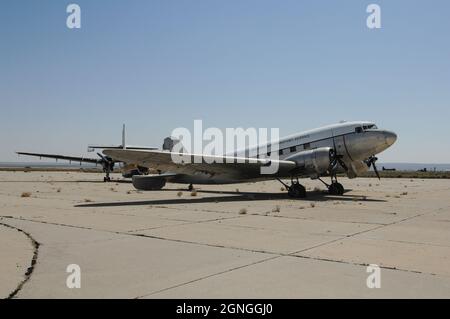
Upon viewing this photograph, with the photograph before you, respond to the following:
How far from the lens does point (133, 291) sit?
521 cm

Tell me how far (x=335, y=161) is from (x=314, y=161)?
1328 mm

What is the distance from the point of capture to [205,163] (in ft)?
67.8

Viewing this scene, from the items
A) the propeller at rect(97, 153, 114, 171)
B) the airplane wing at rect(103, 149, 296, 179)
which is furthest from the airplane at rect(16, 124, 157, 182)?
the airplane wing at rect(103, 149, 296, 179)

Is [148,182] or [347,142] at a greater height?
[347,142]

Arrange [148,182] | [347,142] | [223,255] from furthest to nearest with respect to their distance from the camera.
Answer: [148,182], [347,142], [223,255]

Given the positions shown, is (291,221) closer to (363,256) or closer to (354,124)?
(363,256)

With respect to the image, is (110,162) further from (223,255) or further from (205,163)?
(223,255)

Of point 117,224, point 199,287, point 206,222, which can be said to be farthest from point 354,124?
point 199,287

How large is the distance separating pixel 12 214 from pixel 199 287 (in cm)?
1070

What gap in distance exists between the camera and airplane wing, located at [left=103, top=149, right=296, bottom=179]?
18891mm

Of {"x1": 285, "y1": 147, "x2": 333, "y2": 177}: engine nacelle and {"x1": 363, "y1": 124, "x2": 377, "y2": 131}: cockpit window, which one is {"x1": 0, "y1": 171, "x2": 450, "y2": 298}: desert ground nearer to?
{"x1": 285, "y1": 147, "x2": 333, "y2": 177}: engine nacelle

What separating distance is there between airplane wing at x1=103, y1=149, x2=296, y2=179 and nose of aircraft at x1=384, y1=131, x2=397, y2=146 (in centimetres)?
479

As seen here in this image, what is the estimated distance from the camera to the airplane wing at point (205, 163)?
62.0 feet

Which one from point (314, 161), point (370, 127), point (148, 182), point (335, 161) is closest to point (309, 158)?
point (314, 161)
